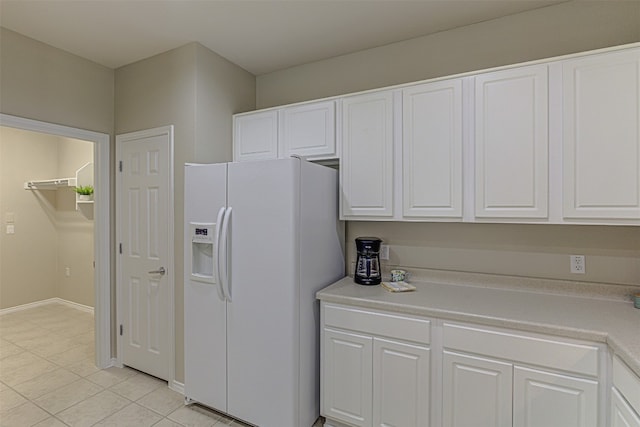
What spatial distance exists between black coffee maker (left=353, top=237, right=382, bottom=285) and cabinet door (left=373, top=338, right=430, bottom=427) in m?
0.50

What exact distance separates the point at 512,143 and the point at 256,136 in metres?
1.89

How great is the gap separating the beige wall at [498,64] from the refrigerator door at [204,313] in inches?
43.4

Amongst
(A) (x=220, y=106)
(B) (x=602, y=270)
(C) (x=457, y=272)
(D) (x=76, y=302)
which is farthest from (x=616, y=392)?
(D) (x=76, y=302)

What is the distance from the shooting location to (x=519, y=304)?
1.90 meters

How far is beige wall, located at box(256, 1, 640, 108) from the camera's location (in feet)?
6.56

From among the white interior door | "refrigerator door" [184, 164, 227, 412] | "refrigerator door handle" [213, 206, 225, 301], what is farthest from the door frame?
"refrigerator door handle" [213, 206, 225, 301]

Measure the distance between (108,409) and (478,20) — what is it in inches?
153

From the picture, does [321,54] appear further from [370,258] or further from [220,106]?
[370,258]

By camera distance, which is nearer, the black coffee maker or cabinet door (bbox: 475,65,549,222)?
cabinet door (bbox: 475,65,549,222)

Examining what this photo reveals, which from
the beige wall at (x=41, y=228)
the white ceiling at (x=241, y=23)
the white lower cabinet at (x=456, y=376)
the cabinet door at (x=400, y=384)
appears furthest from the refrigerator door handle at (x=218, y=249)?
the beige wall at (x=41, y=228)

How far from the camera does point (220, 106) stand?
2.81 meters

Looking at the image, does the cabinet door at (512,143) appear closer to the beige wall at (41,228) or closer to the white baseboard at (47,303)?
the beige wall at (41,228)

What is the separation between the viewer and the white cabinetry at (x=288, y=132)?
2.48m

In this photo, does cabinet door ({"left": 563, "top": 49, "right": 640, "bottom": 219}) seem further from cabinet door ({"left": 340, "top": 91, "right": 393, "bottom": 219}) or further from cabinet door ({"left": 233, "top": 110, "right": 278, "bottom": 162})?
cabinet door ({"left": 233, "top": 110, "right": 278, "bottom": 162})
